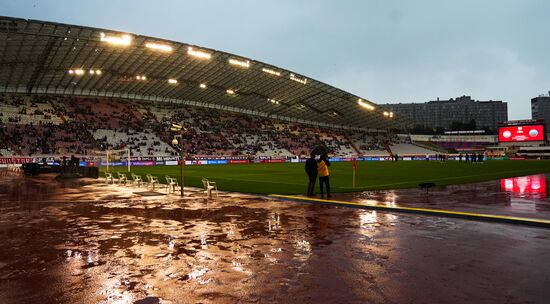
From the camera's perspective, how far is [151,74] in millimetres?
65125

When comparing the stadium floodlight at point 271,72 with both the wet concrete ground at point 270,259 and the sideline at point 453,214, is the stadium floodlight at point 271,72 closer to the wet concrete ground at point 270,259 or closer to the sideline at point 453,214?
the sideline at point 453,214

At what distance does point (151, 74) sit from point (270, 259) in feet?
207

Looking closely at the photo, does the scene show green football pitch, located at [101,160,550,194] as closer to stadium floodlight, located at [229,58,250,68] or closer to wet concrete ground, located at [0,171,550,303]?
wet concrete ground, located at [0,171,550,303]

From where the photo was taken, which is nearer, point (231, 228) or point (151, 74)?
point (231, 228)

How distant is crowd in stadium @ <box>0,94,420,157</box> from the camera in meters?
57.3

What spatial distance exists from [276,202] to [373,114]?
8769 centimetres

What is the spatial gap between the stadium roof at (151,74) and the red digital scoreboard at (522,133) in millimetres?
25627

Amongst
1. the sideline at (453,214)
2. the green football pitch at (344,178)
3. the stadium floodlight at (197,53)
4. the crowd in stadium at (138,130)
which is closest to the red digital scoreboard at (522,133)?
the crowd in stadium at (138,130)

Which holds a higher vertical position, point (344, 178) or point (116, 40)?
point (116, 40)

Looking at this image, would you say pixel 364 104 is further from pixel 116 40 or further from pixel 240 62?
pixel 116 40

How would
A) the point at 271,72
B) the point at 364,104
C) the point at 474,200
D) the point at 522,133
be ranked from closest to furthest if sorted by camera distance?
the point at 474,200 → the point at 271,72 → the point at 522,133 → the point at 364,104

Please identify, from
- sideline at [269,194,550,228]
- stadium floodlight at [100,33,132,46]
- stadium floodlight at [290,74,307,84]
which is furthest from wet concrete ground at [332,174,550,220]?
stadium floodlight at [290,74,307,84]

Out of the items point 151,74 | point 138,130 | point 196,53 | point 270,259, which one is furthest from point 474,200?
point 138,130

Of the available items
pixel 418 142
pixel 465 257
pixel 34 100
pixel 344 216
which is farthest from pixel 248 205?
pixel 418 142
